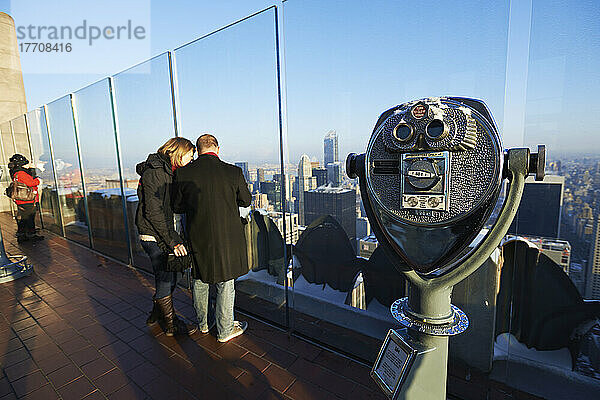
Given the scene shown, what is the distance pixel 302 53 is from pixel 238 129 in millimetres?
975

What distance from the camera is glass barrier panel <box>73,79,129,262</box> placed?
15.5 feet

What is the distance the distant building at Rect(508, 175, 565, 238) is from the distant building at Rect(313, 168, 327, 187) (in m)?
1.30

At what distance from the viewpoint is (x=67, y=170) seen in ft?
20.6

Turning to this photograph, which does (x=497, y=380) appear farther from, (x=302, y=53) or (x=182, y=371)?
(x=302, y=53)

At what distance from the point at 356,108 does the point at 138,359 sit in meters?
2.60

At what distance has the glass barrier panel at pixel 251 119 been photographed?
2740mm

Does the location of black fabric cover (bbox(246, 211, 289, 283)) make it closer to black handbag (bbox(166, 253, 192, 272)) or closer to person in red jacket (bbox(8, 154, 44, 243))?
black handbag (bbox(166, 253, 192, 272))

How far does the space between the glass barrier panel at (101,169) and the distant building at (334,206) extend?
350cm

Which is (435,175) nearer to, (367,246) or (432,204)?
(432,204)

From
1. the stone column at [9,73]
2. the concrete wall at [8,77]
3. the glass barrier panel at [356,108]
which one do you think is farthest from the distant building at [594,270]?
the stone column at [9,73]

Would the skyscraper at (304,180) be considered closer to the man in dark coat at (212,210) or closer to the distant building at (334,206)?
the distant building at (334,206)

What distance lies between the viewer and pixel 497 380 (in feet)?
6.65

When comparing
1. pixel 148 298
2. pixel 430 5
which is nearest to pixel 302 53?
pixel 430 5

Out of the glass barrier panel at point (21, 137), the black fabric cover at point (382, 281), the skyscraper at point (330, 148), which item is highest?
the glass barrier panel at point (21, 137)
